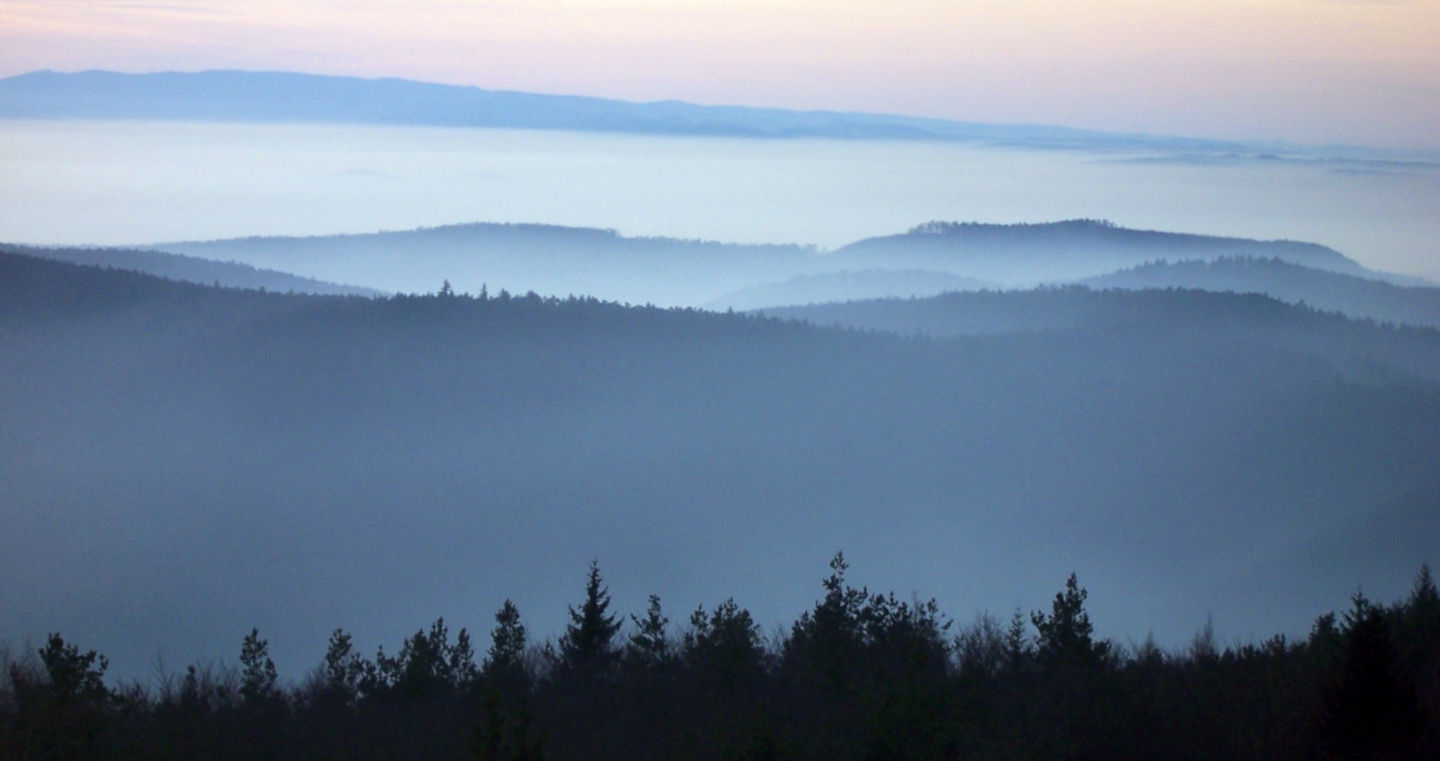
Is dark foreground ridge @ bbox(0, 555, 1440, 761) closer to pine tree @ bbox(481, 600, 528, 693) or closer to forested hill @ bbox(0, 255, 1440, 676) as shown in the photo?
pine tree @ bbox(481, 600, 528, 693)

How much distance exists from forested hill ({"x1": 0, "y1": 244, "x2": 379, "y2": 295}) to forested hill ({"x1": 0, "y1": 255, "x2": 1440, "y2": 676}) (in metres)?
9.30

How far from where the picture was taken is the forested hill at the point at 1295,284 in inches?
6225

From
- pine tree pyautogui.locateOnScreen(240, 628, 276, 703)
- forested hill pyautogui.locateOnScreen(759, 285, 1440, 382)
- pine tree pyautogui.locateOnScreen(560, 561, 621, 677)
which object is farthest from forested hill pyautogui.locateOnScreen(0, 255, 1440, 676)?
pine tree pyautogui.locateOnScreen(240, 628, 276, 703)

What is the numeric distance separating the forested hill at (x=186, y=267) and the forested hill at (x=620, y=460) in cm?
930

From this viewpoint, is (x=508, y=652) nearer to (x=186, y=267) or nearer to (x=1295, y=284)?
(x=186, y=267)

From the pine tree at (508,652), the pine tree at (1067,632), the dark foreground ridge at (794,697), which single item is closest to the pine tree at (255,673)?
the dark foreground ridge at (794,697)

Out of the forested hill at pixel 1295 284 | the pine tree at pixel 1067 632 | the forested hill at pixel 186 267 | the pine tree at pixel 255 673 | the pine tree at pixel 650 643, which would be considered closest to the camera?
the pine tree at pixel 1067 632

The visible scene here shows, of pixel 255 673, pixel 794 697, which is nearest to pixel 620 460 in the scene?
pixel 255 673

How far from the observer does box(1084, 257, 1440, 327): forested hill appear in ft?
519

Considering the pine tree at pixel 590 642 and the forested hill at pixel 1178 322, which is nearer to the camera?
the pine tree at pixel 590 642

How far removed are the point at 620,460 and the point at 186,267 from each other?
5884 centimetres

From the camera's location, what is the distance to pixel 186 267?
468 ft

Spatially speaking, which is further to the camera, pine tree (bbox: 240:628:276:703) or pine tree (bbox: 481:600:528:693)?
pine tree (bbox: 481:600:528:693)

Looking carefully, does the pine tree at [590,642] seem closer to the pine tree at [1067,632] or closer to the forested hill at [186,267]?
the pine tree at [1067,632]
